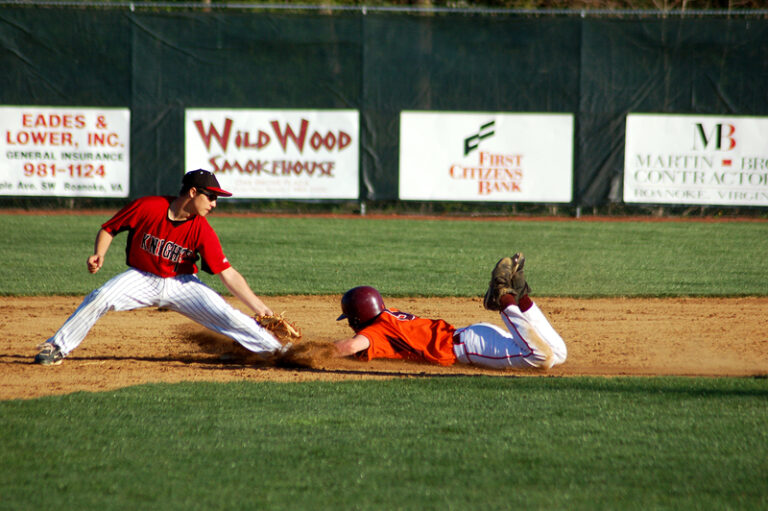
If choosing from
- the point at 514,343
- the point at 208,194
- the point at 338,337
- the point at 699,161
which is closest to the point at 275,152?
the point at 699,161

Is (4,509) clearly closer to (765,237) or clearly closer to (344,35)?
(765,237)

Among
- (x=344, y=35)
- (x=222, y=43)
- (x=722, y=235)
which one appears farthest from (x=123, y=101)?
(x=722, y=235)

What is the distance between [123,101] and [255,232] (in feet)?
15.5

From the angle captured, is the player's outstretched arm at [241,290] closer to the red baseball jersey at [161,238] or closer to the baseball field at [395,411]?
the red baseball jersey at [161,238]

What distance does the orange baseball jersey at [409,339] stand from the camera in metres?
5.66

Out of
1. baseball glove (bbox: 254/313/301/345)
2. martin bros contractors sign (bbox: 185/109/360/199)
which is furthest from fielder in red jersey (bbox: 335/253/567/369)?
martin bros contractors sign (bbox: 185/109/360/199)

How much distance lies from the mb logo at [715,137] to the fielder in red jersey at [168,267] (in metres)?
13.2

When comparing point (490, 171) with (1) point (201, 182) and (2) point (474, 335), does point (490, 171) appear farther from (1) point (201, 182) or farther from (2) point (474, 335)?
(1) point (201, 182)

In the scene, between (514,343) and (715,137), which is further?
(715,137)

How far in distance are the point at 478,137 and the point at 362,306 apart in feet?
37.2

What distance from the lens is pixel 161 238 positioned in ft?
18.0

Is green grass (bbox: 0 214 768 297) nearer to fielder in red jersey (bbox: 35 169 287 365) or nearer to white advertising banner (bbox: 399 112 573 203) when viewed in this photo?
white advertising banner (bbox: 399 112 573 203)

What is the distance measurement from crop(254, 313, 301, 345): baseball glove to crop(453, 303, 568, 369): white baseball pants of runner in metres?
1.17

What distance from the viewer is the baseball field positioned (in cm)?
338
